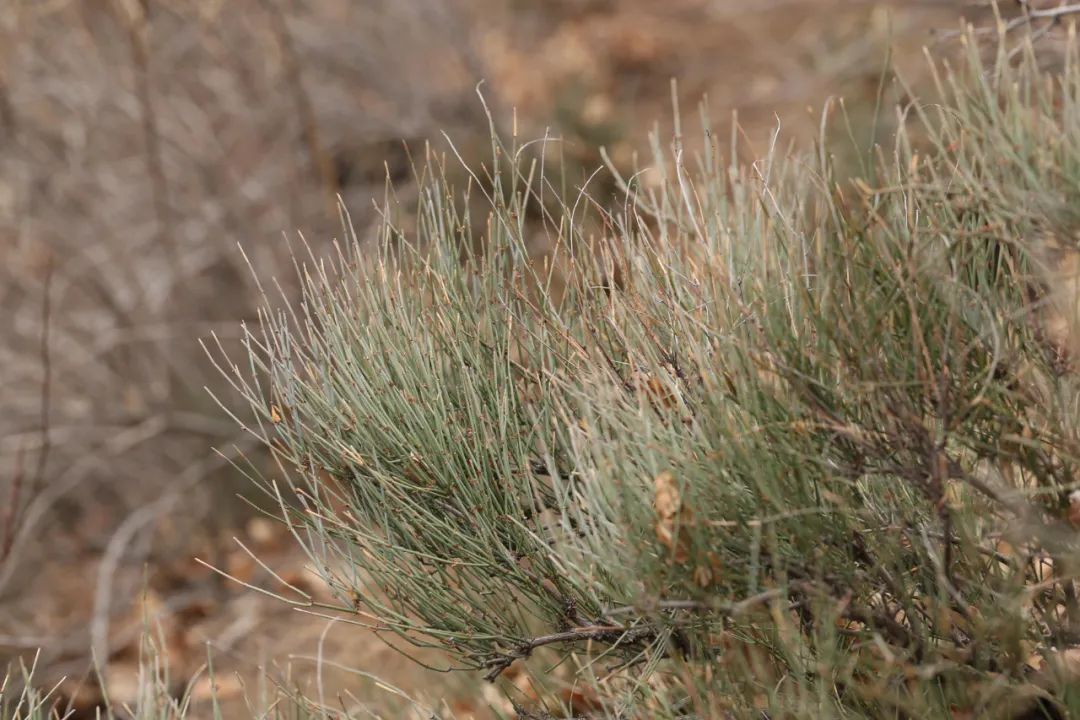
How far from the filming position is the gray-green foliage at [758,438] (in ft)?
5.02

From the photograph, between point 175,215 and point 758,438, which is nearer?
point 758,438

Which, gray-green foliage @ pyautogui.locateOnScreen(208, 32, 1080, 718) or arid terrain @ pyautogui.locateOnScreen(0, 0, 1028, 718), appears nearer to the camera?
gray-green foliage @ pyautogui.locateOnScreen(208, 32, 1080, 718)

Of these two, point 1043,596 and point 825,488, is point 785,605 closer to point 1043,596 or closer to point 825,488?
point 825,488

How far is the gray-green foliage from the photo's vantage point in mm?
1529

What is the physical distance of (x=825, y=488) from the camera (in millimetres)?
1589

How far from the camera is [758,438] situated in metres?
1.56

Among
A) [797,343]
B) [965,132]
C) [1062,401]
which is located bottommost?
[1062,401]

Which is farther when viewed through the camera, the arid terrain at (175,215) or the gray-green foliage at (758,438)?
the arid terrain at (175,215)

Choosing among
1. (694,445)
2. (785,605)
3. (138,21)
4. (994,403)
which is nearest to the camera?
(785,605)

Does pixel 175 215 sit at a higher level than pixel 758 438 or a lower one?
lower

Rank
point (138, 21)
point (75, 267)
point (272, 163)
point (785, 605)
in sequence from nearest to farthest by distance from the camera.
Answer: point (785, 605) → point (138, 21) → point (75, 267) → point (272, 163)

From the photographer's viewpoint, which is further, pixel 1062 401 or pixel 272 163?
pixel 272 163

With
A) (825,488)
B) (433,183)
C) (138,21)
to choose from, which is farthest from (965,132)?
(138,21)

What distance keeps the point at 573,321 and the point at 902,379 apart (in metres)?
0.69
